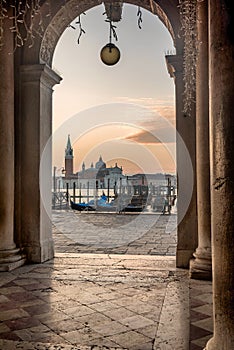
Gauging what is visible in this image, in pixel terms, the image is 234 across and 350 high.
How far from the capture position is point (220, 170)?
8.44 ft

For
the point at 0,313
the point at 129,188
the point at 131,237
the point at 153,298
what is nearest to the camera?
the point at 0,313

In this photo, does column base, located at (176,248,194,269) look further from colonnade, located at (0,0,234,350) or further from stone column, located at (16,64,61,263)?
stone column, located at (16,64,61,263)

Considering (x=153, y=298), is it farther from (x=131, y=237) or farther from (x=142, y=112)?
(x=142, y=112)

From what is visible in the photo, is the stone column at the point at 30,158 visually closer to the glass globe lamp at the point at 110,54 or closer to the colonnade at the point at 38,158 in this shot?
the colonnade at the point at 38,158

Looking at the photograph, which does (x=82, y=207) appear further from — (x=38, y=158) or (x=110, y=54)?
(x=110, y=54)

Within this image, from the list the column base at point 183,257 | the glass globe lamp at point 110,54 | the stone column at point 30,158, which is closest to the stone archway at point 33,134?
the stone column at point 30,158

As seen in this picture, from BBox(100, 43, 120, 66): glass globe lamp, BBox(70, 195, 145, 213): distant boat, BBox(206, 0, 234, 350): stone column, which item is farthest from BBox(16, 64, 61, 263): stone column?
BBox(70, 195, 145, 213): distant boat

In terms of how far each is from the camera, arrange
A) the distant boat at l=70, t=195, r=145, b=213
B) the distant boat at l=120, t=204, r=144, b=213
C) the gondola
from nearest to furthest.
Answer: the distant boat at l=120, t=204, r=144, b=213
the distant boat at l=70, t=195, r=145, b=213
the gondola

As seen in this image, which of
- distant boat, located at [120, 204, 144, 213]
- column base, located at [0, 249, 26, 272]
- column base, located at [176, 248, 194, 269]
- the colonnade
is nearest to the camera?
the colonnade

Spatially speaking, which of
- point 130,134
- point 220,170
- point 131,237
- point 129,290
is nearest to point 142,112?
point 130,134

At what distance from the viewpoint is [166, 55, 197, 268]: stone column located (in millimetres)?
6211

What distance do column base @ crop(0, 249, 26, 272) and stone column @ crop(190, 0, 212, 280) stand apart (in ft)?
8.18

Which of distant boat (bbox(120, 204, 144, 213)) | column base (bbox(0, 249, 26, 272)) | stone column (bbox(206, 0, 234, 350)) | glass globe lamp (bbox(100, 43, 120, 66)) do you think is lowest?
distant boat (bbox(120, 204, 144, 213))

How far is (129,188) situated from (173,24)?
17439mm
